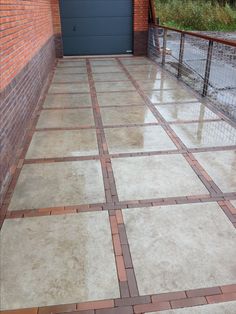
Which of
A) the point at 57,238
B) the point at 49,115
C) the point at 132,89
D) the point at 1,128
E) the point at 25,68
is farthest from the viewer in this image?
the point at 132,89

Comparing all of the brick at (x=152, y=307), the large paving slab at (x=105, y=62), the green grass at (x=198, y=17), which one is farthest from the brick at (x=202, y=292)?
the green grass at (x=198, y=17)

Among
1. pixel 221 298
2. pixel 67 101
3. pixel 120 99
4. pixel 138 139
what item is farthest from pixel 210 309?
pixel 67 101

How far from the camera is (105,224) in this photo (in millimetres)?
2422

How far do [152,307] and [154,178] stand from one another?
1.42 m

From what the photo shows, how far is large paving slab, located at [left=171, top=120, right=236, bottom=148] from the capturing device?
377 centimetres

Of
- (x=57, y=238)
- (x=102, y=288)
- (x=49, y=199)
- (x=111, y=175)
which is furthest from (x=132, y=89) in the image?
(x=102, y=288)

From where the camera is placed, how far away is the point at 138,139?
3.90 metres

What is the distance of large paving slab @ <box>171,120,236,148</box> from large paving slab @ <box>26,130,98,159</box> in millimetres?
1127

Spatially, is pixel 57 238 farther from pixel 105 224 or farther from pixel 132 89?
pixel 132 89

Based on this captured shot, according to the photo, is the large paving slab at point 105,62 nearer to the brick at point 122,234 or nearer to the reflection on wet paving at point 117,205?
the reflection on wet paving at point 117,205

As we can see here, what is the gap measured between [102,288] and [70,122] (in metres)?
2.97

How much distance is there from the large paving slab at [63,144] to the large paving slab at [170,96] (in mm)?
1751

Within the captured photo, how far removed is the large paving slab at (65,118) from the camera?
14.4 ft

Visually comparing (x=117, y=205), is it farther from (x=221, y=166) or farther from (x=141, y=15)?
(x=141, y=15)
